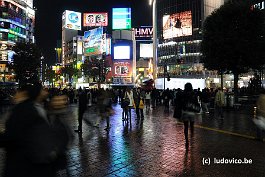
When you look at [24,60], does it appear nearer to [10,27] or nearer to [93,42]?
[10,27]

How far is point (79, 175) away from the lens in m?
5.36

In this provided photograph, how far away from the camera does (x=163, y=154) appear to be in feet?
23.1

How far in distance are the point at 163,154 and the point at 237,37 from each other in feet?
73.2

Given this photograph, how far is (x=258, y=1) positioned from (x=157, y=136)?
6806 centimetres

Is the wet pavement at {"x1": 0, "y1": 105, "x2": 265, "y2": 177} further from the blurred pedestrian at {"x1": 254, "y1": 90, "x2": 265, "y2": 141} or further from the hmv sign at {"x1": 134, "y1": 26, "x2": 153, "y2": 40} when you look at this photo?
the hmv sign at {"x1": 134, "y1": 26, "x2": 153, "y2": 40}

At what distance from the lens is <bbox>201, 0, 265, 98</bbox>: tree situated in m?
26.4

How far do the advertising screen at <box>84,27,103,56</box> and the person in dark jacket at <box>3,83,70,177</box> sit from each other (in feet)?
268

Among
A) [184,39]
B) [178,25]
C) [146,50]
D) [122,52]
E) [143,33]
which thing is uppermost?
[143,33]

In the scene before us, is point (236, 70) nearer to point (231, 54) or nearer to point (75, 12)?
point (231, 54)

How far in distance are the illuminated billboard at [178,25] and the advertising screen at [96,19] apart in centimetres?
3019

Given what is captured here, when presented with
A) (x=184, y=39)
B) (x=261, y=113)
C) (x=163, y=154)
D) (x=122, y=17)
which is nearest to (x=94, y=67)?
(x=122, y=17)

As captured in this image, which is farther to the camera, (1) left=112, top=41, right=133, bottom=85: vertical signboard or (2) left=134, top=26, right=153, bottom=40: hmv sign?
(2) left=134, top=26, right=153, bottom=40: hmv sign

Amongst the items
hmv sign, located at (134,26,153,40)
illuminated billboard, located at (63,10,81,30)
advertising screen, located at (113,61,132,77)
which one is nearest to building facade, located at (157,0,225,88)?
advertising screen, located at (113,61,132,77)

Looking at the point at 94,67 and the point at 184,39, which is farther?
the point at 94,67
